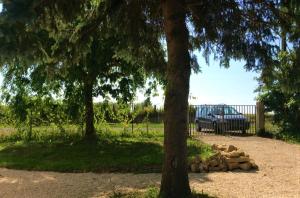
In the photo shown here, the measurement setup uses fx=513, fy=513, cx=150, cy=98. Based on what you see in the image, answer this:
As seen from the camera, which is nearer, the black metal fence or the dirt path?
the dirt path

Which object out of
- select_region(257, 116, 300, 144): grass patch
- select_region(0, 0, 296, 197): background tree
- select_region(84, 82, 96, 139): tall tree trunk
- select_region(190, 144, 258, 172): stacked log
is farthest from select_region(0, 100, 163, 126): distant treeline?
select_region(0, 0, 296, 197): background tree

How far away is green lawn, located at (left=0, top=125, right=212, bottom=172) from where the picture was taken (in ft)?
49.1

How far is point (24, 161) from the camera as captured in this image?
1661cm

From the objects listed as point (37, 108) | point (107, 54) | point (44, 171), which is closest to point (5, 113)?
point (37, 108)

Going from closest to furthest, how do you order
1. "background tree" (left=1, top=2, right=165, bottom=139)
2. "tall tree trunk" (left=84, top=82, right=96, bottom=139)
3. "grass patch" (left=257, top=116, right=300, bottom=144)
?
1. "background tree" (left=1, top=2, right=165, bottom=139)
2. "tall tree trunk" (left=84, top=82, right=96, bottom=139)
3. "grass patch" (left=257, top=116, right=300, bottom=144)

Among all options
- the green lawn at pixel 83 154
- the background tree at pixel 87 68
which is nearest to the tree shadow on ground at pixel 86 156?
the green lawn at pixel 83 154

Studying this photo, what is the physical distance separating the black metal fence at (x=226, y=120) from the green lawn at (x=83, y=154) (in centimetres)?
470

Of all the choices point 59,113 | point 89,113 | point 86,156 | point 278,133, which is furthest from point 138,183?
point 278,133

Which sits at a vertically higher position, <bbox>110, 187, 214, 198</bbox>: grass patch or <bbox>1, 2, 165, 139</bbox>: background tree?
<bbox>1, 2, 165, 139</bbox>: background tree

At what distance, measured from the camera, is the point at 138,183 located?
12297 mm

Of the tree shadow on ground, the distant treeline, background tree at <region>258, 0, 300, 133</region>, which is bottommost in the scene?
the tree shadow on ground

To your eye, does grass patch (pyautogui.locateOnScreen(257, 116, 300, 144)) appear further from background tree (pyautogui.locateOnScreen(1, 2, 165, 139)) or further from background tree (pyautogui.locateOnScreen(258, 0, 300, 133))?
background tree (pyautogui.locateOnScreen(258, 0, 300, 133))

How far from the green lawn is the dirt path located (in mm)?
902

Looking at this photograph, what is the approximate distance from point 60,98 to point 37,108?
1556 mm
